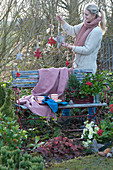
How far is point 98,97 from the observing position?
16.2 feet

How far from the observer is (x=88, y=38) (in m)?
5.14

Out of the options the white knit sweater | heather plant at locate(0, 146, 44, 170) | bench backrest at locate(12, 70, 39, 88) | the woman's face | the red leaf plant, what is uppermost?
the woman's face

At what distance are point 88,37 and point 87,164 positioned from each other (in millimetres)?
2455

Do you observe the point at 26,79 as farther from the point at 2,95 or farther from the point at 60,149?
the point at 60,149

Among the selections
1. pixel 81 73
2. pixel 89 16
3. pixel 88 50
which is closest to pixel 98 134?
pixel 81 73

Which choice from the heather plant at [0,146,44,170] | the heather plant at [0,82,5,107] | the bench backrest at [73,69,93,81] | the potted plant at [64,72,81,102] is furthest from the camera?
the bench backrest at [73,69,93,81]

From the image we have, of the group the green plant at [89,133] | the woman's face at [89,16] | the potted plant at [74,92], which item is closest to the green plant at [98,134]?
the green plant at [89,133]

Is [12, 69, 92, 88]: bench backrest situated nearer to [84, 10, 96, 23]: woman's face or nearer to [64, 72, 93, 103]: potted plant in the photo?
[64, 72, 93, 103]: potted plant

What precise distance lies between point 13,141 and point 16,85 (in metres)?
1.65

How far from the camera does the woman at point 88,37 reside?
5.07 metres

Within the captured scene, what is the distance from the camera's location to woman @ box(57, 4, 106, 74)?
5.07m

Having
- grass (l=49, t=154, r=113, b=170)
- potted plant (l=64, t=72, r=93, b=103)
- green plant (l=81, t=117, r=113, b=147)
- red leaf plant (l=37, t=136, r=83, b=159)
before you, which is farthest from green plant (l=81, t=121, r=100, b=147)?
potted plant (l=64, t=72, r=93, b=103)

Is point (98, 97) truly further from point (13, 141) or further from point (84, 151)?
point (13, 141)

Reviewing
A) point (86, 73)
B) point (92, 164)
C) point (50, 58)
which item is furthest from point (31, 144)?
point (50, 58)
